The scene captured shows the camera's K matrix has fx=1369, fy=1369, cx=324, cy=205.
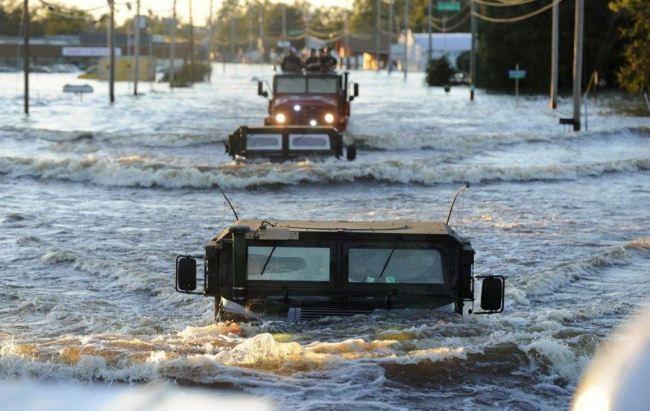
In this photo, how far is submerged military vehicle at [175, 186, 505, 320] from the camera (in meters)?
10.8

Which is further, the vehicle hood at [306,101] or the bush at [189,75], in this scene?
the bush at [189,75]

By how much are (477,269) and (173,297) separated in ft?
14.4

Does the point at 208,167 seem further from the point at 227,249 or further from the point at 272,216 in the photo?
the point at 227,249

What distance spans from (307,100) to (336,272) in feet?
95.2

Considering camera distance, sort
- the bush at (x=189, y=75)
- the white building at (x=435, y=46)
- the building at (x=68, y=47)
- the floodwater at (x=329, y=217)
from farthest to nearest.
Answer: the building at (x=68, y=47), the white building at (x=435, y=46), the bush at (x=189, y=75), the floodwater at (x=329, y=217)

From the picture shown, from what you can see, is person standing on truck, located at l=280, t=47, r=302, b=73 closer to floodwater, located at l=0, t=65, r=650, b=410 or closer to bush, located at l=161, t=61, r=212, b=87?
floodwater, located at l=0, t=65, r=650, b=410

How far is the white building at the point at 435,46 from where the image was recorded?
140 meters

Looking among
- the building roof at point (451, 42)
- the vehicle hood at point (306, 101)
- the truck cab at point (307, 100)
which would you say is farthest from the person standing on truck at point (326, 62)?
the building roof at point (451, 42)

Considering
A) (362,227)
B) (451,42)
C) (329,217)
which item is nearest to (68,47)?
(451,42)

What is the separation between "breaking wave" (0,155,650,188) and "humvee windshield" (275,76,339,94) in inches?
184

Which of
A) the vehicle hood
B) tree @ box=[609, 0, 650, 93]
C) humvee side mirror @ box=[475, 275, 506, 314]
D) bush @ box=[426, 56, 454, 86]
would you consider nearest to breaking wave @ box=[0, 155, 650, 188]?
the vehicle hood

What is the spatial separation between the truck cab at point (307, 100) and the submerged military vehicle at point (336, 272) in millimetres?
27720

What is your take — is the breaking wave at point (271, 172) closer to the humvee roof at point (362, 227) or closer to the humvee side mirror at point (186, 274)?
the humvee roof at point (362, 227)

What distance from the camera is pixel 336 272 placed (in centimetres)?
1084
